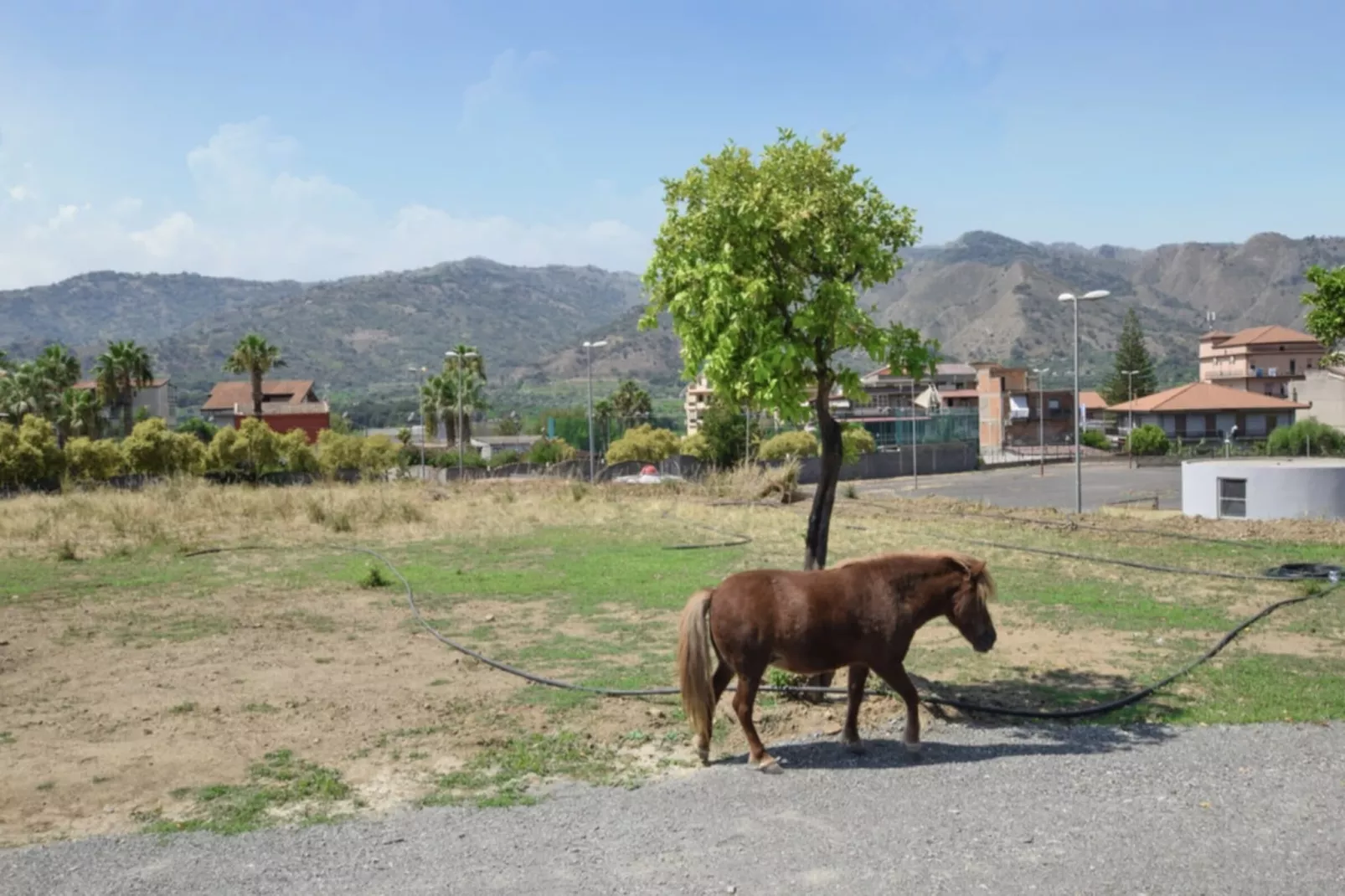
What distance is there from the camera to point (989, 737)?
944cm

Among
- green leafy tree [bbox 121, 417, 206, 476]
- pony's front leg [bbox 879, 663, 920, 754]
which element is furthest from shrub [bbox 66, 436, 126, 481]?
pony's front leg [bbox 879, 663, 920, 754]

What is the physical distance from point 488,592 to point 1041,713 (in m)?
10.9

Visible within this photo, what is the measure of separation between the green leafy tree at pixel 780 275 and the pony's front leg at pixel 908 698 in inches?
106

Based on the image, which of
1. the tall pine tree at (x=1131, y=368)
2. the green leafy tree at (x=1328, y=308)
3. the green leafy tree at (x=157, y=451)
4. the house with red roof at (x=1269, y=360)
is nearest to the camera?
the green leafy tree at (x=1328, y=308)

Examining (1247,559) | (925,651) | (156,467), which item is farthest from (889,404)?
(925,651)

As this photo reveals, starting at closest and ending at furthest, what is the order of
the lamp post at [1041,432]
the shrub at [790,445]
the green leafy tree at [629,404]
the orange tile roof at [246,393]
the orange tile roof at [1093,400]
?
the shrub at [790,445] → the lamp post at [1041,432] → the green leafy tree at [629,404] → the orange tile roof at [1093,400] → the orange tile roof at [246,393]

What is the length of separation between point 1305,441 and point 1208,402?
2314 centimetres

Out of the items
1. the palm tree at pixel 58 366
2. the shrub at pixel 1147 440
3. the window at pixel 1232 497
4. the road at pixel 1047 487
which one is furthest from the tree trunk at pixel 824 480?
the shrub at pixel 1147 440

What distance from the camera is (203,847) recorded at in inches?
285

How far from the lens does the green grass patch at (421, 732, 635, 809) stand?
8180mm

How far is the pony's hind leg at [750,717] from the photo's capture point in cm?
854

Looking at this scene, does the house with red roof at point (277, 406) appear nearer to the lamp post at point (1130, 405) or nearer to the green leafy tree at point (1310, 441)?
the lamp post at point (1130, 405)

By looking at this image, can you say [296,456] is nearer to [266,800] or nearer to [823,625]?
[266,800]

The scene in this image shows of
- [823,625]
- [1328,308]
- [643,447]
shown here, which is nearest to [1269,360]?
[643,447]
